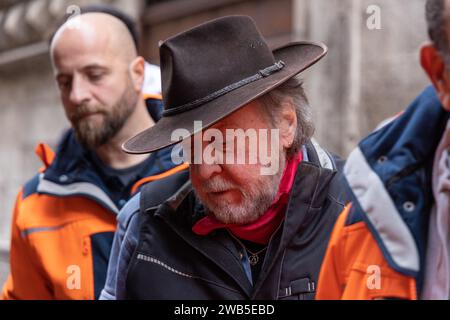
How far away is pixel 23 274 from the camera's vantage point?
8.78 ft

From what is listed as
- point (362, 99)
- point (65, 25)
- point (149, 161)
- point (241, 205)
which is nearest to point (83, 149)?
point (149, 161)

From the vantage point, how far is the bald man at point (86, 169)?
95.9 inches

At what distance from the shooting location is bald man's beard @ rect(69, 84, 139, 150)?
96.8 inches

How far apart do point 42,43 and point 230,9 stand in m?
2.53

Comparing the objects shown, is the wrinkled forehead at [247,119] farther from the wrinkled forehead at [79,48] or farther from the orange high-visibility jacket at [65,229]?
the wrinkled forehead at [79,48]

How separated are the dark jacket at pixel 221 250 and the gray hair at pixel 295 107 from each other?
52 mm

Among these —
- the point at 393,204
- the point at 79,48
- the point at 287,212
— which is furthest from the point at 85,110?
the point at 393,204

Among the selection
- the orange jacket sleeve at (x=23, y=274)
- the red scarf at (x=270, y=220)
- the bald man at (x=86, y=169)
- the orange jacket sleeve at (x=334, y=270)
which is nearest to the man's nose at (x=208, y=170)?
the red scarf at (x=270, y=220)

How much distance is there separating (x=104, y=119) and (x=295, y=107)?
81 cm

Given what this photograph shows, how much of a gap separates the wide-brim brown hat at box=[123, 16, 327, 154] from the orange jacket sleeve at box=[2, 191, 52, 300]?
97 centimetres

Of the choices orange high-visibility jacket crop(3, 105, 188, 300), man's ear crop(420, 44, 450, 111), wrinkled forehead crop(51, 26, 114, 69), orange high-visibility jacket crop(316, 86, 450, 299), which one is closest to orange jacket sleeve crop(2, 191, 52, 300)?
orange high-visibility jacket crop(3, 105, 188, 300)

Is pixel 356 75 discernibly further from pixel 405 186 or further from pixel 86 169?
pixel 405 186

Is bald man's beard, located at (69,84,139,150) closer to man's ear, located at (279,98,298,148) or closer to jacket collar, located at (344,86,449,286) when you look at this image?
man's ear, located at (279,98,298,148)
